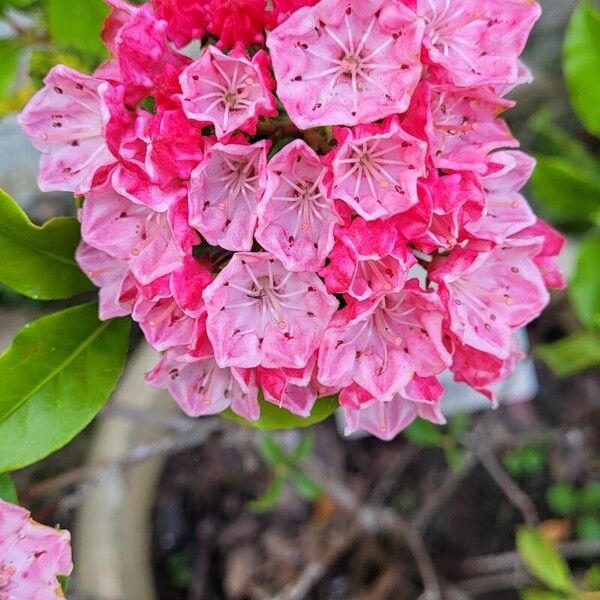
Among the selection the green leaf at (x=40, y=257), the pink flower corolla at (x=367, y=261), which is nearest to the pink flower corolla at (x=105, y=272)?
the green leaf at (x=40, y=257)

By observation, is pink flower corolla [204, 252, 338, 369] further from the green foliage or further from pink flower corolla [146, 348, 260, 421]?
the green foliage

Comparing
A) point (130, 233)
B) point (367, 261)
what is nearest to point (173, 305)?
point (130, 233)

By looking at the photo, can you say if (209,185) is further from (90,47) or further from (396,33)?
(90,47)

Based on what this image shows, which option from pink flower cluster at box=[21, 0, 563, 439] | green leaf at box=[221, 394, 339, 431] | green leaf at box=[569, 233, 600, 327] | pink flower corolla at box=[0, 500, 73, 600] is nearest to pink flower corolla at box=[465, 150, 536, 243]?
pink flower cluster at box=[21, 0, 563, 439]

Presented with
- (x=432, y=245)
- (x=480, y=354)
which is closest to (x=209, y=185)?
(x=432, y=245)

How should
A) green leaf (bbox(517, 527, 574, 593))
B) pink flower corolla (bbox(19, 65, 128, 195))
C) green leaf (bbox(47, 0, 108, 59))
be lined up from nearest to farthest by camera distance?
pink flower corolla (bbox(19, 65, 128, 195)) < green leaf (bbox(47, 0, 108, 59)) < green leaf (bbox(517, 527, 574, 593))

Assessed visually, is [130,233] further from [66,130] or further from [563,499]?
[563,499]

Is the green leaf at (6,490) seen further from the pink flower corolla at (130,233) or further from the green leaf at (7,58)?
the green leaf at (7,58)
